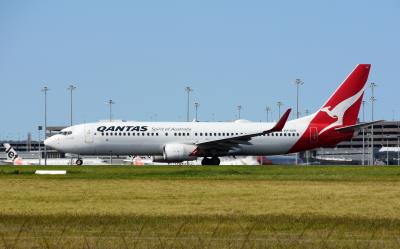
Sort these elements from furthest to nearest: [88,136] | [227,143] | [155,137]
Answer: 1. [227,143]
2. [155,137]
3. [88,136]

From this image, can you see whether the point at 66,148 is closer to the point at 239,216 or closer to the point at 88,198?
the point at 88,198

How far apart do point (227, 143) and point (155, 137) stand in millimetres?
6368

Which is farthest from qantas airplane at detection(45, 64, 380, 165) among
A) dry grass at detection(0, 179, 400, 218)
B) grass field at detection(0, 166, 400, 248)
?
grass field at detection(0, 166, 400, 248)

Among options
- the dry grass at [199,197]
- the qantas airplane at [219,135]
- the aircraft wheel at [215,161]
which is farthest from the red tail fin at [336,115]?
the dry grass at [199,197]

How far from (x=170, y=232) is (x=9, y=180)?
2485 cm

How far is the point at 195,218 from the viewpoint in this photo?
971 inches

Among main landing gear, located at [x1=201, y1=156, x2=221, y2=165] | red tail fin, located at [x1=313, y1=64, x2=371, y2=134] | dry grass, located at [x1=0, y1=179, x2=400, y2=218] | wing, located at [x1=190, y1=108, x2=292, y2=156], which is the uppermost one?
red tail fin, located at [x1=313, y1=64, x2=371, y2=134]

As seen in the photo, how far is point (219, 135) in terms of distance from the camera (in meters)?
78.7

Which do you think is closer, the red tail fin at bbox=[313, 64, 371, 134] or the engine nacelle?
the engine nacelle

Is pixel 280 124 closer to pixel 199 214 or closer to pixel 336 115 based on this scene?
pixel 336 115

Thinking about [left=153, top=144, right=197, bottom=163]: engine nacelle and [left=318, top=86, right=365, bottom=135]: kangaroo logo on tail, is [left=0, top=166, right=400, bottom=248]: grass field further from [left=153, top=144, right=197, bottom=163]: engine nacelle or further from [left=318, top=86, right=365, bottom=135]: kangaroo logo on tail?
[left=318, top=86, right=365, bottom=135]: kangaroo logo on tail

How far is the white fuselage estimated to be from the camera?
250 ft

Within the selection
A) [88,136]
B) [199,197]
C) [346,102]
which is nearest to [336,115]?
[346,102]

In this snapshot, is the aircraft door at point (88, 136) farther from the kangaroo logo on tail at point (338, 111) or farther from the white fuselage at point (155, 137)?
the kangaroo logo on tail at point (338, 111)
